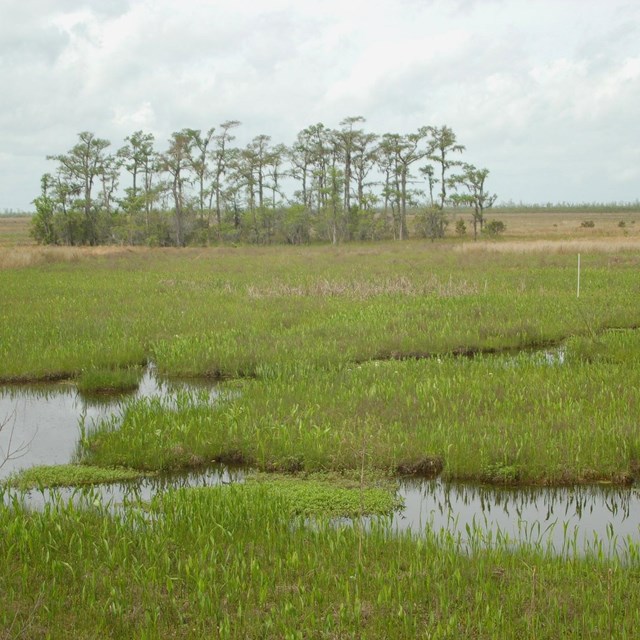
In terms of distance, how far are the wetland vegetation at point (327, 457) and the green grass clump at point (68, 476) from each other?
0.29 metres

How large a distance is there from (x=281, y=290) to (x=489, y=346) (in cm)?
1004

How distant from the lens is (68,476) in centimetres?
829

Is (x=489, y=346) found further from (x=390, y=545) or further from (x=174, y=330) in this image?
(x=390, y=545)

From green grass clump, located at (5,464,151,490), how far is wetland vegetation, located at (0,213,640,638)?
29cm

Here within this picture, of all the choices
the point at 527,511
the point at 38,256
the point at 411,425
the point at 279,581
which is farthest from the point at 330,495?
the point at 38,256

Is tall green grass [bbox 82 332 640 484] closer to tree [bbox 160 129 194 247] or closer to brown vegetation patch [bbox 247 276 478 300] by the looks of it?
brown vegetation patch [bbox 247 276 478 300]

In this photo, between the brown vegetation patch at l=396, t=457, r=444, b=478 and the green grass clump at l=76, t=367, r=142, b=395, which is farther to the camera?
the green grass clump at l=76, t=367, r=142, b=395

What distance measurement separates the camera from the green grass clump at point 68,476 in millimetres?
8117

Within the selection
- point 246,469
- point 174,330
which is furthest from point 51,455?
point 174,330

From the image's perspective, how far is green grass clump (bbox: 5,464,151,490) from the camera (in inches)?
320

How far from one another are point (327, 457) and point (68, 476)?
2.85 metres

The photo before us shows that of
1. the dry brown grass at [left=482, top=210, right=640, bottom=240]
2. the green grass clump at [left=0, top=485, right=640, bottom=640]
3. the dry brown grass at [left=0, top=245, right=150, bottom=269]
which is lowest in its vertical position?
the green grass clump at [left=0, top=485, right=640, bottom=640]

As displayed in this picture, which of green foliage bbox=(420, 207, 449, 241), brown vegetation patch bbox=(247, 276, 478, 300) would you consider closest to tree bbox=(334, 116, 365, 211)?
green foliage bbox=(420, 207, 449, 241)

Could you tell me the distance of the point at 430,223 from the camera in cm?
7388
